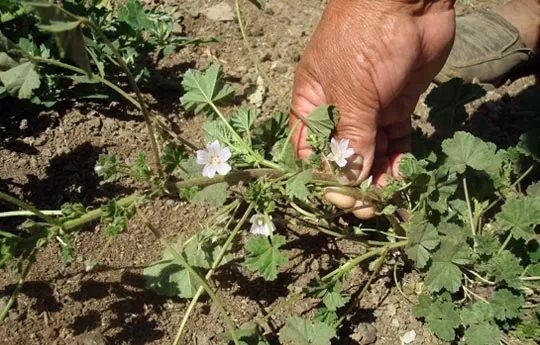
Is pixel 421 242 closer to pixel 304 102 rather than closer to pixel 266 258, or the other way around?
pixel 266 258

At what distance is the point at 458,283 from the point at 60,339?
1.58 m

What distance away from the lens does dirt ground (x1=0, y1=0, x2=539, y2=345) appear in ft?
8.34

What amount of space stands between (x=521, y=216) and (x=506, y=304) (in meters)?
→ 0.37

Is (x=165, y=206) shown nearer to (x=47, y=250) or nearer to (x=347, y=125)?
(x=47, y=250)

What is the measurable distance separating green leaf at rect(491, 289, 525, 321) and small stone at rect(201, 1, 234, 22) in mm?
2206

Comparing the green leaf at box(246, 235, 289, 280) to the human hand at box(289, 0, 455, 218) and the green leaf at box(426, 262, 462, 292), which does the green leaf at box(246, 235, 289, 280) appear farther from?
the green leaf at box(426, 262, 462, 292)

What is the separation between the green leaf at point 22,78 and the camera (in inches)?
82.7

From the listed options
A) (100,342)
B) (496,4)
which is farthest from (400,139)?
(496,4)

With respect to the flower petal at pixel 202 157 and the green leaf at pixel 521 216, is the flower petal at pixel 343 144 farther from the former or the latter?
the green leaf at pixel 521 216

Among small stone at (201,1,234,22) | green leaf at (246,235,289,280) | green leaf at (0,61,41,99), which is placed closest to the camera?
green leaf at (0,61,41,99)

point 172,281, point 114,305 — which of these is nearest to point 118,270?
point 114,305

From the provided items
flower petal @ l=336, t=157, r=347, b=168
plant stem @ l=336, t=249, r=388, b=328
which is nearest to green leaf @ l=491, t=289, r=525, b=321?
plant stem @ l=336, t=249, r=388, b=328

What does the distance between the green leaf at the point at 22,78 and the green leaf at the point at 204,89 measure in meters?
0.69

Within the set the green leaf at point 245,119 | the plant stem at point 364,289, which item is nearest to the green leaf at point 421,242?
the plant stem at point 364,289
